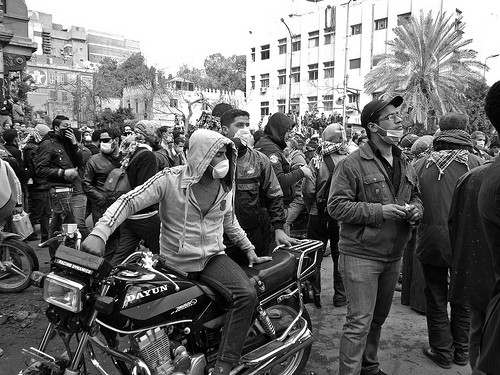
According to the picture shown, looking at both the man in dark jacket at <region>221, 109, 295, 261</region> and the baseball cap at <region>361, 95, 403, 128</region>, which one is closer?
the baseball cap at <region>361, 95, 403, 128</region>

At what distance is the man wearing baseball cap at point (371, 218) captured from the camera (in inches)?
121

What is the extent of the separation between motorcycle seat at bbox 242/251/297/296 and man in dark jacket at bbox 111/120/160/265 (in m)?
1.64

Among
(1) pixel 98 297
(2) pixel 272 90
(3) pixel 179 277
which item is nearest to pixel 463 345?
(3) pixel 179 277

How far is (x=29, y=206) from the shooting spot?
8.09 m

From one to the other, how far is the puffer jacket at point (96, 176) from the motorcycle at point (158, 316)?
2783 millimetres

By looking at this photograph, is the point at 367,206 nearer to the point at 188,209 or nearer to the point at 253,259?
the point at 253,259

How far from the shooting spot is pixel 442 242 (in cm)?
371

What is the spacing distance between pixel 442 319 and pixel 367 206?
1.56m

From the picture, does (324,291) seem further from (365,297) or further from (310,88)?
(310,88)

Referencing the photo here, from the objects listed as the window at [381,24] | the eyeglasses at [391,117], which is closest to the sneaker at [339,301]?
the eyeglasses at [391,117]

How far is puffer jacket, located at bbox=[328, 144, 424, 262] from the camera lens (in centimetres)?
307

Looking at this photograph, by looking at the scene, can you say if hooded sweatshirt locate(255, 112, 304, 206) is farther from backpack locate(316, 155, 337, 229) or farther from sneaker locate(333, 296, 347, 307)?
sneaker locate(333, 296, 347, 307)

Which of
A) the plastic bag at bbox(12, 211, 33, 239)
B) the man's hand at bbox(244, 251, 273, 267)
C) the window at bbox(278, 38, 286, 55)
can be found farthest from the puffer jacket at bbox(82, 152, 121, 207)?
the window at bbox(278, 38, 286, 55)

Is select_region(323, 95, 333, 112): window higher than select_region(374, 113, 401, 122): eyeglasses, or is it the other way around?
select_region(323, 95, 333, 112): window
